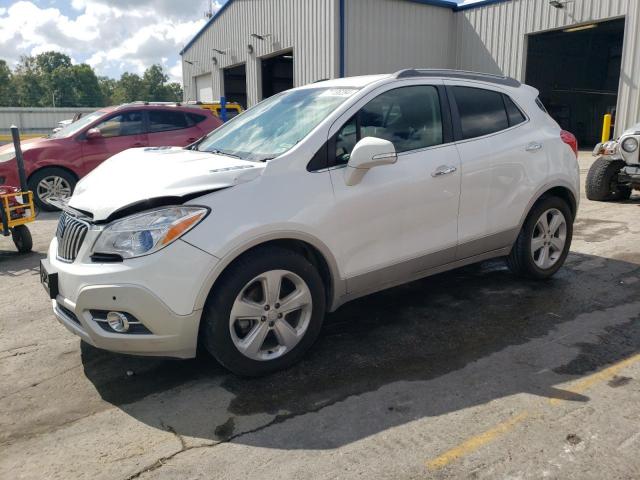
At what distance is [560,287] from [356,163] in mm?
2608

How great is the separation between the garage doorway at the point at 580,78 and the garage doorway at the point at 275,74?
11.8m

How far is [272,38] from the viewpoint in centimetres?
2080

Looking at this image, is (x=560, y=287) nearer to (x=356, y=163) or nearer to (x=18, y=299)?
(x=356, y=163)

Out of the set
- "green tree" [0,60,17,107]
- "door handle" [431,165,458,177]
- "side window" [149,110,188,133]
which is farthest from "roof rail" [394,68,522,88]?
"green tree" [0,60,17,107]

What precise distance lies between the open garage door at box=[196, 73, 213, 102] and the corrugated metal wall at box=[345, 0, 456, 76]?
11060 mm

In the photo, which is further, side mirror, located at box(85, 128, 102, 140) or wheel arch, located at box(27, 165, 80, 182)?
side mirror, located at box(85, 128, 102, 140)

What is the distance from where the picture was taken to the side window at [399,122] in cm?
363

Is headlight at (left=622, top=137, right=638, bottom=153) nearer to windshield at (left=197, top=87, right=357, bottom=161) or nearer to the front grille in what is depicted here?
windshield at (left=197, top=87, right=357, bottom=161)

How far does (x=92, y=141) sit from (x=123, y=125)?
25.4 inches

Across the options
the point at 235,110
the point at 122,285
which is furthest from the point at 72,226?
the point at 235,110

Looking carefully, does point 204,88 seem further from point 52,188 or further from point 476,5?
point 52,188

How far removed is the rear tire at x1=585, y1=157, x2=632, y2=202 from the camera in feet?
30.2

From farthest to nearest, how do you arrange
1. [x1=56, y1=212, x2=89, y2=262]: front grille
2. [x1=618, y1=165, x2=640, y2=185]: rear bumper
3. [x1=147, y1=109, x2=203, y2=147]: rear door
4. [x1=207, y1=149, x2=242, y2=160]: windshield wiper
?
[x1=147, y1=109, x2=203, y2=147]: rear door → [x1=618, y1=165, x2=640, y2=185]: rear bumper → [x1=207, y1=149, x2=242, y2=160]: windshield wiper → [x1=56, y1=212, x2=89, y2=262]: front grille

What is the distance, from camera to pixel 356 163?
3354 millimetres
